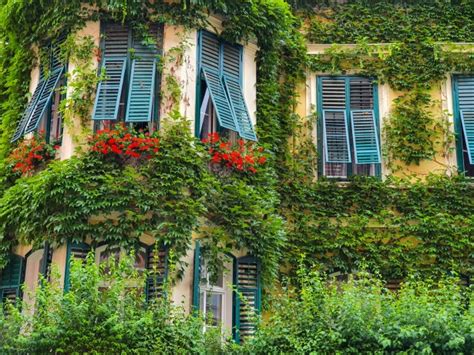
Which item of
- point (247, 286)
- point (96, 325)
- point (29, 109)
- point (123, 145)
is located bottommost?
point (96, 325)

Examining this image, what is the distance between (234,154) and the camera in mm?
13047

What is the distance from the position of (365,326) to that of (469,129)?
6697 millimetres

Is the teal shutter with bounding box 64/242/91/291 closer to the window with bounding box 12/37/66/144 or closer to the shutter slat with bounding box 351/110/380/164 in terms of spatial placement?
the window with bounding box 12/37/66/144

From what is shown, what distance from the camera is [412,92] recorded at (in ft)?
50.0

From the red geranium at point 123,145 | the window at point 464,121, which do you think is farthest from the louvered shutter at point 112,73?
the window at point 464,121

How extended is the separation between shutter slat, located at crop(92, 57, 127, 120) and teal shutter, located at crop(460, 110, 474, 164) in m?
6.59

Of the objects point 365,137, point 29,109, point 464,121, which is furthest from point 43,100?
point 464,121

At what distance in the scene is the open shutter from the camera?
43.9 ft

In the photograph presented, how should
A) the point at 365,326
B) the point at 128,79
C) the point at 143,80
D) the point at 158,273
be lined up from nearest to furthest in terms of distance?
the point at 365,326 → the point at 158,273 → the point at 143,80 → the point at 128,79

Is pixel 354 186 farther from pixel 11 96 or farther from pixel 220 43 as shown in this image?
pixel 11 96

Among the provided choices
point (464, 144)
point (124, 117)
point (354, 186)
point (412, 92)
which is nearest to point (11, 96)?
point (124, 117)

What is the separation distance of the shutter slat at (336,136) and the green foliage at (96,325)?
5577 mm

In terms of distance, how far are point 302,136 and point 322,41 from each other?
2160mm

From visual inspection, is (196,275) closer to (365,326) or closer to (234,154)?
(234,154)
